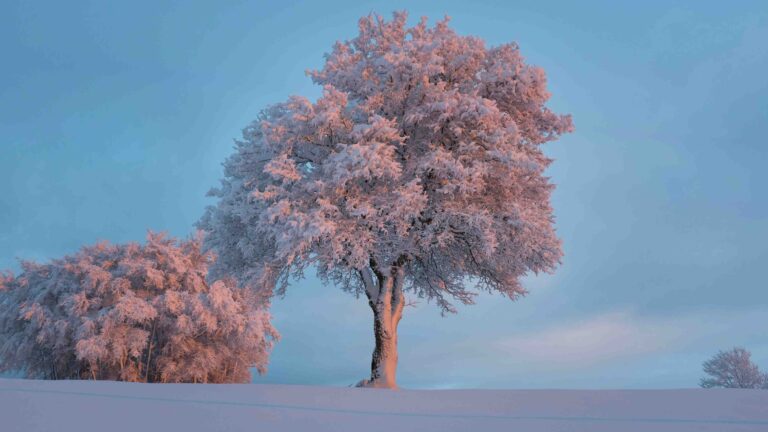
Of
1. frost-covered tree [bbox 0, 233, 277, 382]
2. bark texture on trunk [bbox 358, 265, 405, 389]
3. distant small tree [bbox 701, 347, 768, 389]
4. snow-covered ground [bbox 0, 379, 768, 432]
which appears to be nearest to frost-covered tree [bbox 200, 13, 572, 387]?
bark texture on trunk [bbox 358, 265, 405, 389]

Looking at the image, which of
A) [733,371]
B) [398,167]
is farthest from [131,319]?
[733,371]

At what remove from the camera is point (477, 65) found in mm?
19031

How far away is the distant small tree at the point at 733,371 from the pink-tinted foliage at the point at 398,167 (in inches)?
1228

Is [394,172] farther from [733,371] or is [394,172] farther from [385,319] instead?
[733,371]

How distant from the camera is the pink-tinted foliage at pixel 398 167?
16141mm

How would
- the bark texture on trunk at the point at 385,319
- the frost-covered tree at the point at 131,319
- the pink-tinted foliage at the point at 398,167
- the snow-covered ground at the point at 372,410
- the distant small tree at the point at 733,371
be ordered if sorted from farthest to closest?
the distant small tree at the point at 733,371 → the frost-covered tree at the point at 131,319 → the bark texture on trunk at the point at 385,319 → the pink-tinted foliage at the point at 398,167 → the snow-covered ground at the point at 372,410

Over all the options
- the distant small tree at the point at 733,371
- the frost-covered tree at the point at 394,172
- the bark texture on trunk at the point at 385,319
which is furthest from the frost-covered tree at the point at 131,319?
the distant small tree at the point at 733,371

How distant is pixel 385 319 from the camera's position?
61.3 feet

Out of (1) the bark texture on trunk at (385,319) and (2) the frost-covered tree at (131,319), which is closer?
(1) the bark texture on trunk at (385,319)

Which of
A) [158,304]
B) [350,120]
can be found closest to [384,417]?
[350,120]

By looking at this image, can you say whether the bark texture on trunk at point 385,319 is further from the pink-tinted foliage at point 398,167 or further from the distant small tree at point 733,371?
the distant small tree at point 733,371

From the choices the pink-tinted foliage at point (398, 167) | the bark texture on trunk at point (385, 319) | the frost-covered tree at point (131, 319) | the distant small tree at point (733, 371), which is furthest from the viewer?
the distant small tree at point (733, 371)

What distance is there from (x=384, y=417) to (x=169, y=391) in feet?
21.0

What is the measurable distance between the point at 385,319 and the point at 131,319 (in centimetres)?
1930
